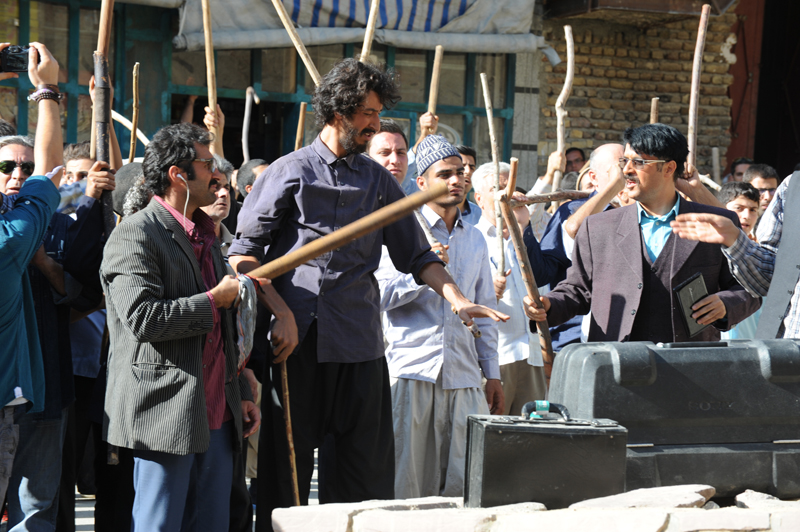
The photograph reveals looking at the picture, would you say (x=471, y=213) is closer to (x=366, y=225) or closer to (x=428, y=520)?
(x=366, y=225)

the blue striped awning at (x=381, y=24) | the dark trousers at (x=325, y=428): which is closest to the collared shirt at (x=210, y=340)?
the dark trousers at (x=325, y=428)

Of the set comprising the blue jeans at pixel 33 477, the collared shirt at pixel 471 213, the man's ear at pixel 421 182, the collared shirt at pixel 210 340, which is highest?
the man's ear at pixel 421 182

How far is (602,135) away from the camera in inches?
382

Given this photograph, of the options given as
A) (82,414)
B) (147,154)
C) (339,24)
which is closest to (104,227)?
(147,154)

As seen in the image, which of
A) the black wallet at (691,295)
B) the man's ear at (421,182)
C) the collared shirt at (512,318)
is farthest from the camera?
the collared shirt at (512,318)

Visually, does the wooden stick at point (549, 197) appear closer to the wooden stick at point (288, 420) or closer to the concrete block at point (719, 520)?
the wooden stick at point (288, 420)

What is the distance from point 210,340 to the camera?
303cm

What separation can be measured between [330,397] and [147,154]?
1.07 meters

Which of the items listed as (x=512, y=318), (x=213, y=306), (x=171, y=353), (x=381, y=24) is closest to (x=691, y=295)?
(x=512, y=318)

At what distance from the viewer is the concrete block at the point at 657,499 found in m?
2.32

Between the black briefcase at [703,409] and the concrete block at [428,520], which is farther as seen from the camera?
the black briefcase at [703,409]

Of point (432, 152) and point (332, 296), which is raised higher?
point (432, 152)

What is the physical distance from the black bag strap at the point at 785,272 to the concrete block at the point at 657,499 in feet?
2.94

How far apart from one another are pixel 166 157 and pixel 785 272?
7.06ft
